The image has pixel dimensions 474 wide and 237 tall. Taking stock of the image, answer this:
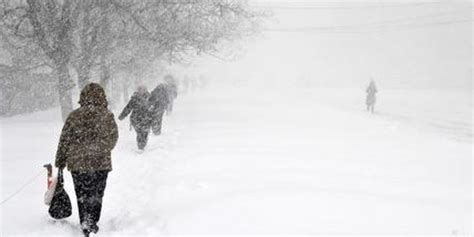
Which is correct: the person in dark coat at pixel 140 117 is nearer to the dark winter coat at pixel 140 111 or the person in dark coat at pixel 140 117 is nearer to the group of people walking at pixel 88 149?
the dark winter coat at pixel 140 111

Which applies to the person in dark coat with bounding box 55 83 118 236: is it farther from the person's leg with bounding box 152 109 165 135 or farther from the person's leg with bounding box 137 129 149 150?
the person's leg with bounding box 152 109 165 135

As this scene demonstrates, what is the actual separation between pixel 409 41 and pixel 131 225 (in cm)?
10047

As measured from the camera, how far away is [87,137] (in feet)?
23.0

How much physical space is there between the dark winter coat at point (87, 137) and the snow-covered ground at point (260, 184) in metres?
0.93

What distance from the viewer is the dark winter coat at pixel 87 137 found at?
22.8ft

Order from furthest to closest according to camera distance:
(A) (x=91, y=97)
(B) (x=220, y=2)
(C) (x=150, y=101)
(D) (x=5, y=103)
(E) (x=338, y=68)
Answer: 1. (E) (x=338, y=68)
2. (D) (x=5, y=103)
3. (B) (x=220, y=2)
4. (C) (x=150, y=101)
5. (A) (x=91, y=97)

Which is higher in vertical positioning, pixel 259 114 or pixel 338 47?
pixel 338 47

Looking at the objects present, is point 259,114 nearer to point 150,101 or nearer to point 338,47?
point 150,101

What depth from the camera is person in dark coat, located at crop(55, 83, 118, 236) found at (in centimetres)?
696

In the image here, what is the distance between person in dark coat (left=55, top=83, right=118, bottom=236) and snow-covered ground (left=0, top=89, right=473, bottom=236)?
0.45m

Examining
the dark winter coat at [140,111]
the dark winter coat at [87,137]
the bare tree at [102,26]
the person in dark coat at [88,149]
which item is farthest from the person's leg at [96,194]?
the bare tree at [102,26]

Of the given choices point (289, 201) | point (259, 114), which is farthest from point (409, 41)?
point (289, 201)

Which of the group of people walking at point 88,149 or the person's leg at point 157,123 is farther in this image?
the person's leg at point 157,123

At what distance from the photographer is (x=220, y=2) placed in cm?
1942
